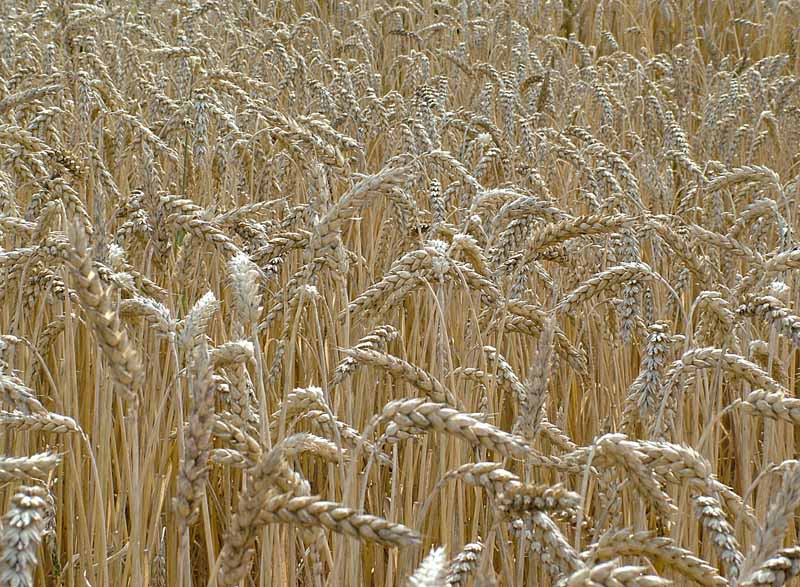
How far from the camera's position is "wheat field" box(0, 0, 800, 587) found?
975 mm

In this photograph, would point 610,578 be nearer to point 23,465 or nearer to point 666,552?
point 666,552

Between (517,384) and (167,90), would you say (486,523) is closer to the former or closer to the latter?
(517,384)

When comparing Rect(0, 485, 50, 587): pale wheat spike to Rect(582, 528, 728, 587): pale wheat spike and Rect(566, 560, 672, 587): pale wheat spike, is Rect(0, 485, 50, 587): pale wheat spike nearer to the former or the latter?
Rect(566, 560, 672, 587): pale wheat spike

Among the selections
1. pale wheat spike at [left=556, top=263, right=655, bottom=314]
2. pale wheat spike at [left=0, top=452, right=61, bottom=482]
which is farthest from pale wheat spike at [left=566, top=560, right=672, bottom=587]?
pale wheat spike at [left=556, top=263, right=655, bottom=314]

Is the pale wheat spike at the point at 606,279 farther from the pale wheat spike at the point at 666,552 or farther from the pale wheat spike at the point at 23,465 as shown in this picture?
the pale wheat spike at the point at 23,465

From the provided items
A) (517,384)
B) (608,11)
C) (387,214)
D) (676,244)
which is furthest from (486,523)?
(608,11)

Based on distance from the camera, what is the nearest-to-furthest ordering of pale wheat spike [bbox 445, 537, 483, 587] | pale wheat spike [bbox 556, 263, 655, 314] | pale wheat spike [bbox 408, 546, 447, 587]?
pale wheat spike [bbox 408, 546, 447, 587], pale wheat spike [bbox 445, 537, 483, 587], pale wheat spike [bbox 556, 263, 655, 314]

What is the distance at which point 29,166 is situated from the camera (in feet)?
6.93

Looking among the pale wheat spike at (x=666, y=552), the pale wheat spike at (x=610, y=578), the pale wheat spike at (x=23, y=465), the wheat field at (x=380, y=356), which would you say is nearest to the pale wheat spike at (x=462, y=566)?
the wheat field at (x=380, y=356)

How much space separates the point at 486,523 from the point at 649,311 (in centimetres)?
57

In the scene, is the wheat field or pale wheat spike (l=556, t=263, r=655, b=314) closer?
the wheat field

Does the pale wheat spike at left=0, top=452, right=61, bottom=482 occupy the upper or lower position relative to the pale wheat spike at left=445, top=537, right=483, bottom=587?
upper

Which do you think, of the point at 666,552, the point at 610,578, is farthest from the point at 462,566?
the point at 610,578

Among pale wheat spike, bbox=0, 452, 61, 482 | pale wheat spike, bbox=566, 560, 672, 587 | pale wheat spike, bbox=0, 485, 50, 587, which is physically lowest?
pale wheat spike, bbox=566, 560, 672, 587
